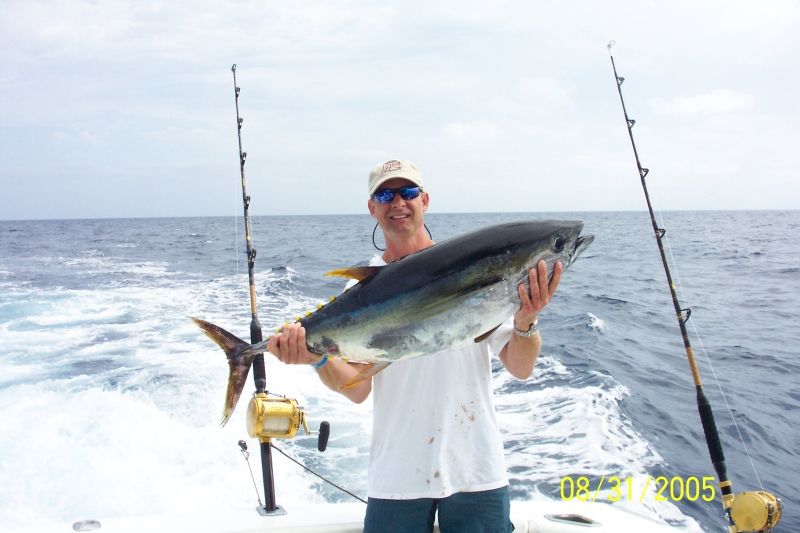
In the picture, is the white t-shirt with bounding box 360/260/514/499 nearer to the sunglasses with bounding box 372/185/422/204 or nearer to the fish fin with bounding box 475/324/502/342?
the fish fin with bounding box 475/324/502/342

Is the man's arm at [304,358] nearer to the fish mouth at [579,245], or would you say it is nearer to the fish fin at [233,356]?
the fish fin at [233,356]

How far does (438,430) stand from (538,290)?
0.71 m

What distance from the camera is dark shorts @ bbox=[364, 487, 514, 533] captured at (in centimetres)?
245

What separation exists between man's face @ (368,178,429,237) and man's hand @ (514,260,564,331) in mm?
628

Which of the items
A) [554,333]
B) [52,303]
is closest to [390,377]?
[554,333]

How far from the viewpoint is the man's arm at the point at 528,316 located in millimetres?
2264

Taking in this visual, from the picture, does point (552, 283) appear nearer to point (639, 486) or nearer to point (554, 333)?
point (639, 486)

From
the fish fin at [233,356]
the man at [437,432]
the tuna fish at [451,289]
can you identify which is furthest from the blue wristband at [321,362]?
the fish fin at [233,356]

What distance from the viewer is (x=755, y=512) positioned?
9.13 feet

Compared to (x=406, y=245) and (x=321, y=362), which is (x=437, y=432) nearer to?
(x=321, y=362)

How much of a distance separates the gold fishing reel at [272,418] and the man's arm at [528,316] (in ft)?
4.34

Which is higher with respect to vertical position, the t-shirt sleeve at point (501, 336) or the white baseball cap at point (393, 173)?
the white baseball cap at point (393, 173)

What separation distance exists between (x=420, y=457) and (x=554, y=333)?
905 cm

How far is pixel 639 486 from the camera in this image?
544cm
